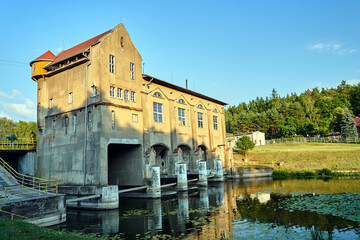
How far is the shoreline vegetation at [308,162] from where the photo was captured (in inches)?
1504

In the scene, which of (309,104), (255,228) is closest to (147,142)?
(255,228)

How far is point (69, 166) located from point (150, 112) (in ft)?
34.2

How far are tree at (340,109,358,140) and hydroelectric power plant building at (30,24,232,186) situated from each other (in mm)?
52026

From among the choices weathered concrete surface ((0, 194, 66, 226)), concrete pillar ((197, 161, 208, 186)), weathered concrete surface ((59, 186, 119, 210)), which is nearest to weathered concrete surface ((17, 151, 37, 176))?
weathered concrete surface ((59, 186, 119, 210))

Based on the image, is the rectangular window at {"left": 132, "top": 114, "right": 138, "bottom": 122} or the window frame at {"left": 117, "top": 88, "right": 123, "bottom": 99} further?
the rectangular window at {"left": 132, "top": 114, "right": 138, "bottom": 122}

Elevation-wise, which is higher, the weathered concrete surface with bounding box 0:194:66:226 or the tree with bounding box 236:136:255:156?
the tree with bounding box 236:136:255:156

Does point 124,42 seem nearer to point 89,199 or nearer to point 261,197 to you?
point 89,199

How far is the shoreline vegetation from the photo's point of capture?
1504 inches

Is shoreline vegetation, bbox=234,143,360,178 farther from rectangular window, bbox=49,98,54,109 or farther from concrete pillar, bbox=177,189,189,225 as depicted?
rectangular window, bbox=49,98,54,109

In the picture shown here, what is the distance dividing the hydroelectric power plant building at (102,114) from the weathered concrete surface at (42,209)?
229 inches

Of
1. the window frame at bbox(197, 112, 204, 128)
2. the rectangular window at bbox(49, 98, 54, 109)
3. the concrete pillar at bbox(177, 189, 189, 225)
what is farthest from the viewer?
the window frame at bbox(197, 112, 204, 128)

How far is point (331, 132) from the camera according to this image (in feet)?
269

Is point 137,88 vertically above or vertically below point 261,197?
above

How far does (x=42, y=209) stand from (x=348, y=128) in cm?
7191
